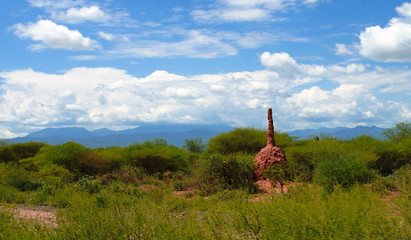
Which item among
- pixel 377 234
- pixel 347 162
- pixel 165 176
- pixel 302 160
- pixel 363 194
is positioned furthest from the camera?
pixel 165 176

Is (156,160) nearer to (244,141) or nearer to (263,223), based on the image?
(244,141)

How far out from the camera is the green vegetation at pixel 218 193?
22.5 feet

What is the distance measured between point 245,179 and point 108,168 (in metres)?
13.0

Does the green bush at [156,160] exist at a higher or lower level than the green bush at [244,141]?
lower

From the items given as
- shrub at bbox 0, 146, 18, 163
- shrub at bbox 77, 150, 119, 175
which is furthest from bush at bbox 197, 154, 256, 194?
shrub at bbox 0, 146, 18, 163

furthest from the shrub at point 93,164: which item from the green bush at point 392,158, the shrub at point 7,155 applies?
the green bush at point 392,158

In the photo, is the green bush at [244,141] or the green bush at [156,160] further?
the green bush at [156,160]

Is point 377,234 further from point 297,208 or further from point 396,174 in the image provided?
point 396,174

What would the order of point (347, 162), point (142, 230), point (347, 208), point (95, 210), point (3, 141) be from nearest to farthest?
point (347, 208) < point (142, 230) < point (95, 210) < point (347, 162) < point (3, 141)

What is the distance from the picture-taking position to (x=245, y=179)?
20.2 metres

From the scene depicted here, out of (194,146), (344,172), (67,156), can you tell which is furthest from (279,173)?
A: (194,146)

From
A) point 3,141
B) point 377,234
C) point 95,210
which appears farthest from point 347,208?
point 3,141

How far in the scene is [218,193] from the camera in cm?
1761

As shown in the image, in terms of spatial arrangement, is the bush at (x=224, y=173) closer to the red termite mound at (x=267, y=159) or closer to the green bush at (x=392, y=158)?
the red termite mound at (x=267, y=159)
